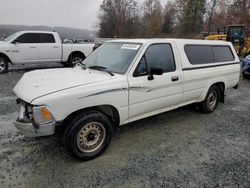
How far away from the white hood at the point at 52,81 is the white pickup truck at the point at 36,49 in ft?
19.4

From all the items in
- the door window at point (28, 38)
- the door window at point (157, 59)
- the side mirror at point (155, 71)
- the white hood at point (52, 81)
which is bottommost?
the white hood at point (52, 81)

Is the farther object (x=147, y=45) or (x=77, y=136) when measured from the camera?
(x=147, y=45)

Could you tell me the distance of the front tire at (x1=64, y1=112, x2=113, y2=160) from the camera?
3098 millimetres

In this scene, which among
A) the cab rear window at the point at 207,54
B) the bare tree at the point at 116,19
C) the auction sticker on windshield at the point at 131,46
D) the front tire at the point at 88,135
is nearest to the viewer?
the front tire at the point at 88,135

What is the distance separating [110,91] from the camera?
331cm

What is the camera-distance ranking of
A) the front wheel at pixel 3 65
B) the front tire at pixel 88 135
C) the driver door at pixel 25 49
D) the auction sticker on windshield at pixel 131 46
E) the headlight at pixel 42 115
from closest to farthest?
1. the headlight at pixel 42 115
2. the front tire at pixel 88 135
3. the auction sticker on windshield at pixel 131 46
4. the front wheel at pixel 3 65
5. the driver door at pixel 25 49

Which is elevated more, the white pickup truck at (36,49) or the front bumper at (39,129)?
the white pickup truck at (36,49)

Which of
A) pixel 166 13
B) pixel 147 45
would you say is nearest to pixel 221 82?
pixel 147 45

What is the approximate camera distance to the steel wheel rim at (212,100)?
5.38 meters

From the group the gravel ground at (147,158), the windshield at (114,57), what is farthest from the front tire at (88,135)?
the windshield at (114,57)

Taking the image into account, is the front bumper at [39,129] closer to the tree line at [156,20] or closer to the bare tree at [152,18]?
the tree line at [156,20]

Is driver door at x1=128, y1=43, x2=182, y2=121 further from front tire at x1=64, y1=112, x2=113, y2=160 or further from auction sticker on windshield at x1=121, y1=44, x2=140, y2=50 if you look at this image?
front tire at x1=64, y1=112, x2=113, y2=160

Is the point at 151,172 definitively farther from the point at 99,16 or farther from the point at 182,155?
the point at 99,16

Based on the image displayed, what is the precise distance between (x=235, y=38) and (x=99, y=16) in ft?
116
